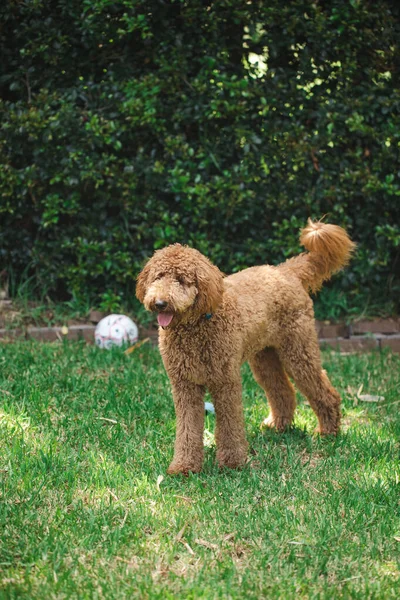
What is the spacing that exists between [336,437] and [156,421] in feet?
3.34

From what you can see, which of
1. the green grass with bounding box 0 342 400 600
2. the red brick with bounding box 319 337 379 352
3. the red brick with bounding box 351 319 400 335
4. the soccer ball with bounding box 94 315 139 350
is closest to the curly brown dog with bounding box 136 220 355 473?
the green grass with bounding box 0 342 400 600

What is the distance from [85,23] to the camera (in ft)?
18.2

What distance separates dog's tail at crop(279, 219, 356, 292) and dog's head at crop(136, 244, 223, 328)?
2.90 feet

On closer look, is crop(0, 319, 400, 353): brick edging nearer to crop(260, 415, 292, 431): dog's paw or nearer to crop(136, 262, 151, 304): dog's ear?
crop(260, 415, 292, 431): dog's paw

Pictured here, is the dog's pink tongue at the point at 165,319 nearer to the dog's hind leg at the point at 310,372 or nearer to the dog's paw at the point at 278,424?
the dog's hind leg at the point at 310,372

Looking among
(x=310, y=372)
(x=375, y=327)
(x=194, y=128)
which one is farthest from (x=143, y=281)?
(x=375, y=327)

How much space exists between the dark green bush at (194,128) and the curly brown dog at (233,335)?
187 centimetres

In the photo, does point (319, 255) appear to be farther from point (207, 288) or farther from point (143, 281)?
point (143, 281)

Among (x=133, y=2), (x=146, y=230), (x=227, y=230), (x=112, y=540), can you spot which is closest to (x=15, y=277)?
(x=146, y=230)

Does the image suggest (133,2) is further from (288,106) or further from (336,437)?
(336,437)

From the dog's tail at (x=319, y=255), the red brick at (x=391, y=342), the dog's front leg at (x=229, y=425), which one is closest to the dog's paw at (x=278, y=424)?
the dog's front leg at (x=229, y=425)

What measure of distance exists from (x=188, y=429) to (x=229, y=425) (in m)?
0.20

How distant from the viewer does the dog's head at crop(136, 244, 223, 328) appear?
3.08 meters

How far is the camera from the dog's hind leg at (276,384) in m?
4.08
